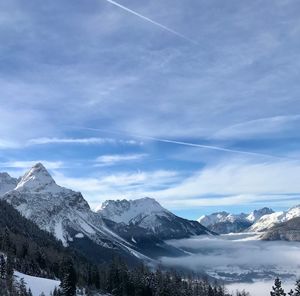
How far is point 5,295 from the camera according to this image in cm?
19788

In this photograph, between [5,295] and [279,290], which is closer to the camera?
[279,290]

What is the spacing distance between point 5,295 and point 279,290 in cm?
9943

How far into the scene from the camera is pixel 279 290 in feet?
529
